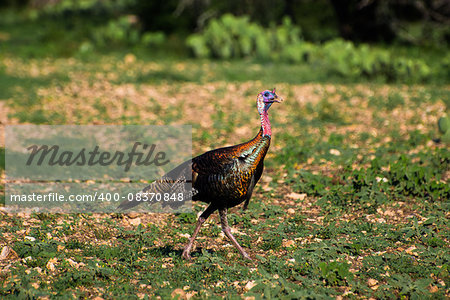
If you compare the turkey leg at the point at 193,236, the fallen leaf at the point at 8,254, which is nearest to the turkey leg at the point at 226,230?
the turkey leg at the point at 193,236

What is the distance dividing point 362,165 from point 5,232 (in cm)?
563

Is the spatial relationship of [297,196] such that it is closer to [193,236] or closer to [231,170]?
[193,236]

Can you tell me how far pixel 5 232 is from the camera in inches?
255

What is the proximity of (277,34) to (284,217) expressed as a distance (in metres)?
11.6

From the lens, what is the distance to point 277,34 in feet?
59.3

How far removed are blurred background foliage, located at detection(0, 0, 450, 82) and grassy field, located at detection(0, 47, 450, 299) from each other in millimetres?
1666

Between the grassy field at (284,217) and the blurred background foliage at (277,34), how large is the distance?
1.67 m

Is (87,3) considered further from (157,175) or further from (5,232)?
(5,232)

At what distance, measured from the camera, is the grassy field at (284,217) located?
5492 mm

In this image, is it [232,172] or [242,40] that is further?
[242,40]

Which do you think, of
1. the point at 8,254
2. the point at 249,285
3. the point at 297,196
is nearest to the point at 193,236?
the point at 249,285

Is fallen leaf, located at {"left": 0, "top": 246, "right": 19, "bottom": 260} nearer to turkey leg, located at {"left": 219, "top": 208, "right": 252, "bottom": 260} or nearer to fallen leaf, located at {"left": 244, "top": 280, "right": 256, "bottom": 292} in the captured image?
turkey leg, located at {"left": 219, "top": 208, "right": 252, "bottom": 260}

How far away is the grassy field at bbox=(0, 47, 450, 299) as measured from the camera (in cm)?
549

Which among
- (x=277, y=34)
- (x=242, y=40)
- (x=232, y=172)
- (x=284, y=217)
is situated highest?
(x=277, y=34)
